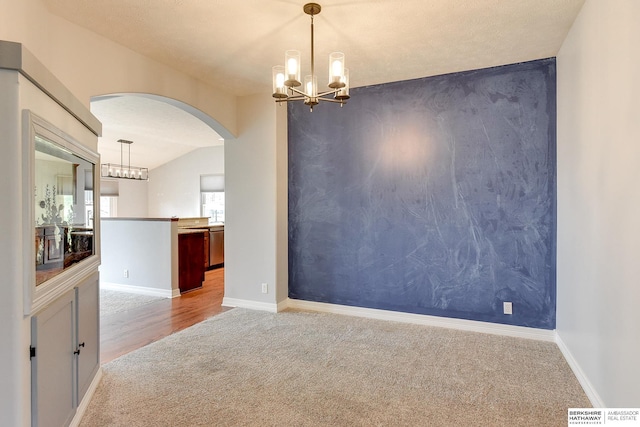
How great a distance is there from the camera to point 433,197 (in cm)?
404

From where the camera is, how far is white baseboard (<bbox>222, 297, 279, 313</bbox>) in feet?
15.0

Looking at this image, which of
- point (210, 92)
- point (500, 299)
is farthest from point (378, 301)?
point (210, 92)

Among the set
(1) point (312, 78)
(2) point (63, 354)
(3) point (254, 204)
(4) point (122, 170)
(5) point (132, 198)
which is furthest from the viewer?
(5) point (132, 198)

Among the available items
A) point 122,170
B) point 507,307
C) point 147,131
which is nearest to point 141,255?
point 147,131

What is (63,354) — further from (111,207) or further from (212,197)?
(111,207)

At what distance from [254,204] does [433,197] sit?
2.20 m

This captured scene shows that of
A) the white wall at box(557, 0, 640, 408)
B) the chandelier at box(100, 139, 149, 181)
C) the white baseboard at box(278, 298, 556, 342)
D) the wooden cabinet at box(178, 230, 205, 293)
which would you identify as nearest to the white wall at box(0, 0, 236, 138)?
the wooden cabinet at box(178, 230, 205, 293)

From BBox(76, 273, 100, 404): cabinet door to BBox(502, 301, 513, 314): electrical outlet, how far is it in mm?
3702

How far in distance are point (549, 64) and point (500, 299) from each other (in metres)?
2.38

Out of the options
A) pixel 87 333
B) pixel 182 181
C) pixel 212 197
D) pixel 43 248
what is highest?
pixel 182 181

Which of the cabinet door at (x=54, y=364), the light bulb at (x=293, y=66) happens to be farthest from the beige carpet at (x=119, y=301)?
the light bulb at (x=293, y=66)

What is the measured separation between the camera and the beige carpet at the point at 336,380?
2281 mm

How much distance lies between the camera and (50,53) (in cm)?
264

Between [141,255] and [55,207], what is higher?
[55,207]
